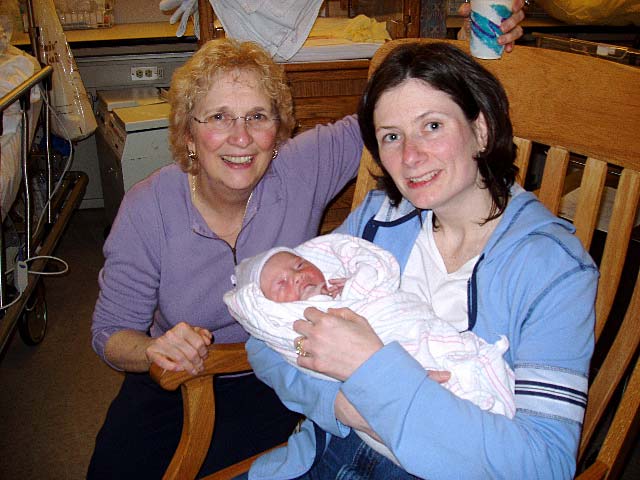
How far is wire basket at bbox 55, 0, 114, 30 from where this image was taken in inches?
154

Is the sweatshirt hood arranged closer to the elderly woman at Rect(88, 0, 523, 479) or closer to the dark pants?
the elderly woman at Rect(88, 0, 523, 479)

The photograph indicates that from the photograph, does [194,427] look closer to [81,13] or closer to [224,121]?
[224,121]

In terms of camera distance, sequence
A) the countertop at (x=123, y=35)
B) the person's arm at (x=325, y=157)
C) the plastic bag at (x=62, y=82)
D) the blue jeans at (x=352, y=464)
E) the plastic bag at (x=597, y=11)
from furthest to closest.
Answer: the plastic bag at (x=597, y=11) → the countertop at (x=123, y=35) → the plastic bag at (x=62, y=82) → the person's arm at (x=325, y=157) → the blue jeans at (x=352, y=464)

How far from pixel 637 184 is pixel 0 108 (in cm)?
192

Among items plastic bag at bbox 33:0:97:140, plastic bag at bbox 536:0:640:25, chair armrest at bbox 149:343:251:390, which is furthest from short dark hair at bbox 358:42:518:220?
plastic bag at bbox 536:0:640:25

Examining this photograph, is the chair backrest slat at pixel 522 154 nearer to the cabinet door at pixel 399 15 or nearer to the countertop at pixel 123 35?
the cabinet door at pixel 399 15

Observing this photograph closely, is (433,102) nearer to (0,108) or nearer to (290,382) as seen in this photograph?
(290,382)

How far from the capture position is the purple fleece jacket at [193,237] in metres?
1.52

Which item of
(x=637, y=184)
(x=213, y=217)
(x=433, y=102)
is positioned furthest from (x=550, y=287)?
(x=213, y=217)

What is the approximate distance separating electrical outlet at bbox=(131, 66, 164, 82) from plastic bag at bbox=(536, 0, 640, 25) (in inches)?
101

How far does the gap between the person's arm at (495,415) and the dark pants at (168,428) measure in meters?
0.64

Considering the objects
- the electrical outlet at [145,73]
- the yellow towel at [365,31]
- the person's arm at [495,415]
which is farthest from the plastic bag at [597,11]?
the person's arm at [495,415]

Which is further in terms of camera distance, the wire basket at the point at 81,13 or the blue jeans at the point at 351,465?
the wire basket at the point at 81,13

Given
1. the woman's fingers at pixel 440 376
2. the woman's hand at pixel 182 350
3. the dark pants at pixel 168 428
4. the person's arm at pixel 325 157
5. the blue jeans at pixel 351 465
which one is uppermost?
the person's arm at pixel 325 157
